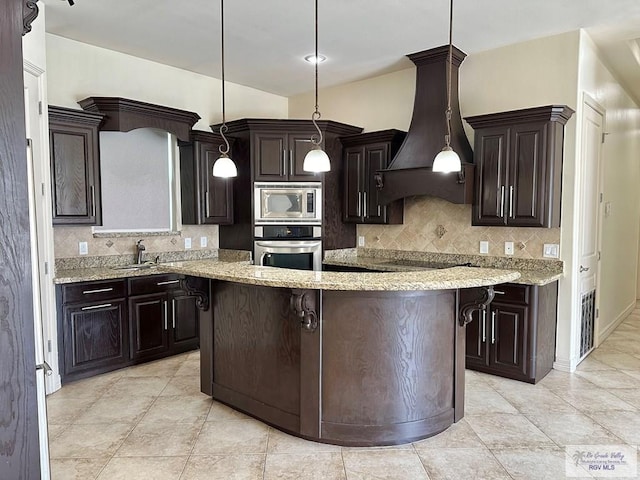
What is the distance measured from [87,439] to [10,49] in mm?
2551

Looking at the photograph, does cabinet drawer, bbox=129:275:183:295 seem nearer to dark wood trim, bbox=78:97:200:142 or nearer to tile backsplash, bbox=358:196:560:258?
dark wood trim, bbox=78:97:200:142

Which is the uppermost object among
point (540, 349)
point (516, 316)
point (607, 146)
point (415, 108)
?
point (415, 108)

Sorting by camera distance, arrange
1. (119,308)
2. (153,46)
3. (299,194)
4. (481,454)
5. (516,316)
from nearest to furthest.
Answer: (481,454) < (516,316) < (119,308) < (153,46) < (299,194)

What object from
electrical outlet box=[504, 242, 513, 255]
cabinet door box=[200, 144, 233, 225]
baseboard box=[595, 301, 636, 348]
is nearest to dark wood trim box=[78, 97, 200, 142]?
cabinet door box=[200, 144, 233, 225]

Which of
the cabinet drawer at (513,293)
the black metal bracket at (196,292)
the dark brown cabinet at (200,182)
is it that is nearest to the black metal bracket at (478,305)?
the cabinet drawer at (513,293)

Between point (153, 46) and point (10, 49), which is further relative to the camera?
point (153, 46)

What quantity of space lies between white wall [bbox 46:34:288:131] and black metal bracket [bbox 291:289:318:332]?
9.99 ft

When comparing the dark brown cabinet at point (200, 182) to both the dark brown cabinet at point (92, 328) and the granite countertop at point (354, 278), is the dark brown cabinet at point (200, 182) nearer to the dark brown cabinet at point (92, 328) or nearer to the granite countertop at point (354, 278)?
the dark brown cabinet at point (92, 328)

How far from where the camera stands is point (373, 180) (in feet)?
16.2

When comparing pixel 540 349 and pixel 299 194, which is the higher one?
pixel 299 194

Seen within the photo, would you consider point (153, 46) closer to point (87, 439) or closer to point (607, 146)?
point (87, 439)

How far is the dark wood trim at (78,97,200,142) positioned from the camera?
4008 mm

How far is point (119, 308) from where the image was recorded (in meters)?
3.99

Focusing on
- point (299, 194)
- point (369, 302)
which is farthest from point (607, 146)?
point (369, 302)
